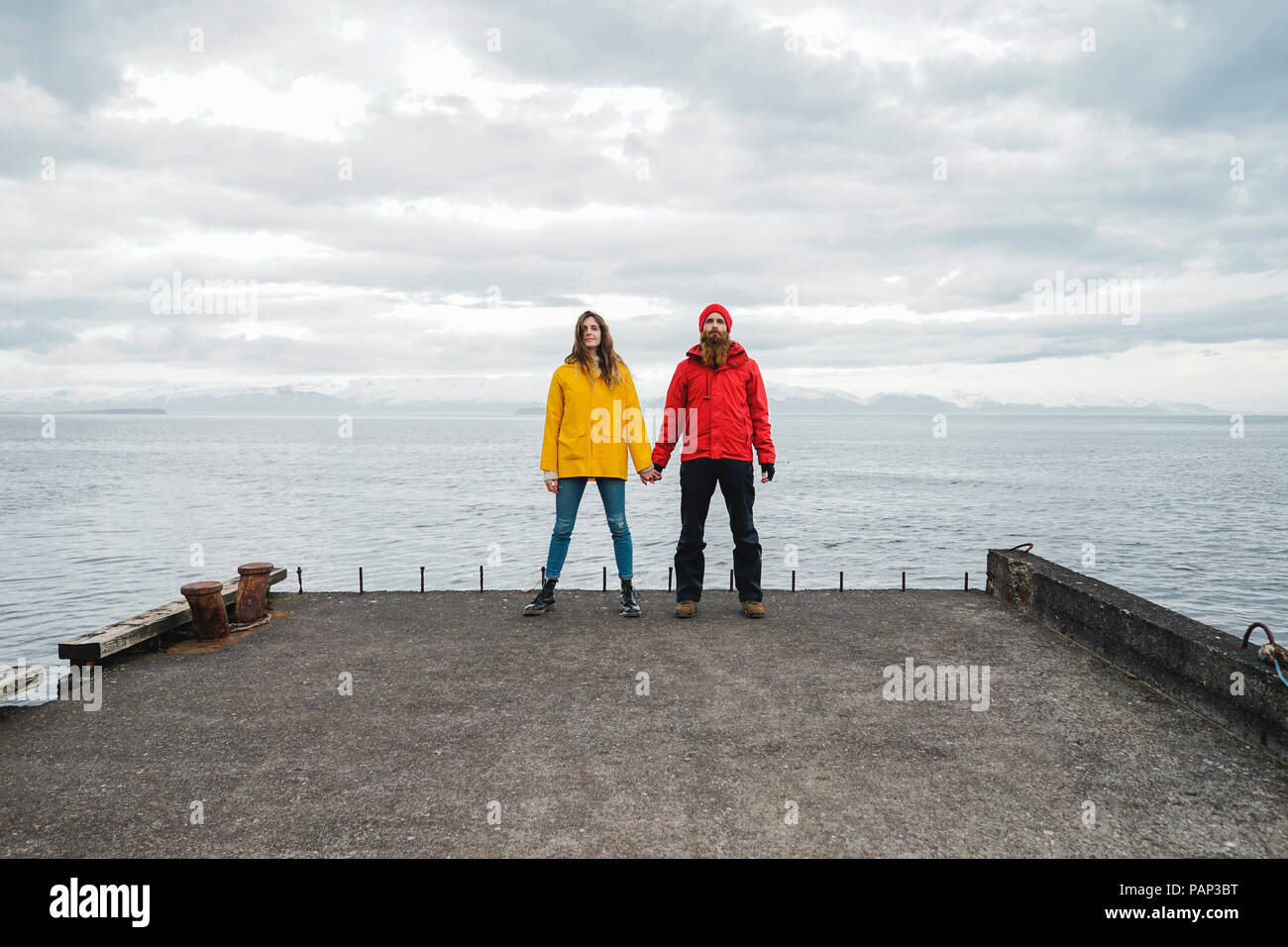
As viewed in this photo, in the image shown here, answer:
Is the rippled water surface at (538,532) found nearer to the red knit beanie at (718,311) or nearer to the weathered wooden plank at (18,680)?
the weathered wooden plank at (18,680)

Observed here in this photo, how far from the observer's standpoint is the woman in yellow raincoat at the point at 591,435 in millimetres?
5668

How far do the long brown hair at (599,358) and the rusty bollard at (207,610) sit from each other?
292 cm

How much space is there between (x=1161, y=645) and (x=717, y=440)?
2988mm

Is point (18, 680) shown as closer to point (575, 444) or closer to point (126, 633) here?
point (126, 633)

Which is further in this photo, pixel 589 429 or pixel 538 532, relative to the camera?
pixel 538 532

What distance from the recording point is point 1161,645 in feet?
13.1

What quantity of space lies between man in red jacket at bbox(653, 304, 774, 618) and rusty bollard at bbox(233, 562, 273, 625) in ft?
9.82

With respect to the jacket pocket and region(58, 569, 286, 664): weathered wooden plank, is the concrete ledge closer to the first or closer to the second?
the jacket pocket

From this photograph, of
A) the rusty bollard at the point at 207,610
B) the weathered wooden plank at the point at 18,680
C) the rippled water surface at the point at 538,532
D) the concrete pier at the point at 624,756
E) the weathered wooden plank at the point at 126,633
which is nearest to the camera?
the concrete pier at the point at 624,756

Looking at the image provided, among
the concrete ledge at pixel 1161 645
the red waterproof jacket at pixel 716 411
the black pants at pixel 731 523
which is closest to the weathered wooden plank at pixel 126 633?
the black pants at pixel 731 523

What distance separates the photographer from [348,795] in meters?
2.98

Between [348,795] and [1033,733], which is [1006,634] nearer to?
[1033,733]

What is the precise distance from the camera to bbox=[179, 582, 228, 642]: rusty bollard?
4.89 m

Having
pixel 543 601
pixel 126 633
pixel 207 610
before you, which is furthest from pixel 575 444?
pixel 126 633
